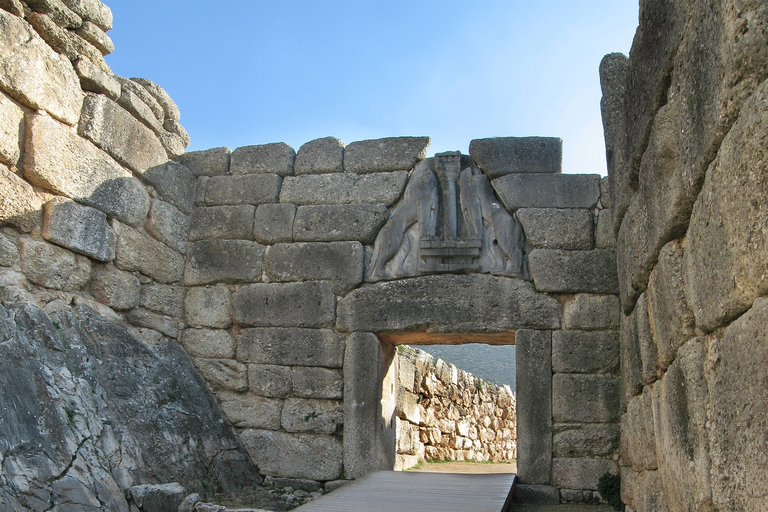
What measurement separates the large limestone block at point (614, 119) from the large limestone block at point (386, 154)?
5.58ft

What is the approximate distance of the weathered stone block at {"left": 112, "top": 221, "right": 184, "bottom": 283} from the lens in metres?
5.81

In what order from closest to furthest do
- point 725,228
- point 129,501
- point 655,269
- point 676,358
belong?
point 725,228 → point 676,358 → point 655,269 → point 129,501

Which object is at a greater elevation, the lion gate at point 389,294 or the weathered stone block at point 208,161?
the weathered stone block at point 208,161

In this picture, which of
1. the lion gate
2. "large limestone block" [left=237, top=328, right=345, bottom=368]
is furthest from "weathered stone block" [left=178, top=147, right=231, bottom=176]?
"large limestone block" [left=237, top=328, right=345, bottom=368]

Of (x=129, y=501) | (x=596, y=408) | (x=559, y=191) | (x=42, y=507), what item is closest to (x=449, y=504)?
(x=596, y=408)

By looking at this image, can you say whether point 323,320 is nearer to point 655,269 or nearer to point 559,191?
point 559,191

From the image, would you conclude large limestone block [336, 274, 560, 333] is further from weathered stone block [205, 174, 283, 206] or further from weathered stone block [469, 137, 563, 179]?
weathered stone block [205, 174, 283, 206]

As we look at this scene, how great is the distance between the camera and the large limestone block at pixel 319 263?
20.2 feet

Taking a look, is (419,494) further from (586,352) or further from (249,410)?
(249,410)

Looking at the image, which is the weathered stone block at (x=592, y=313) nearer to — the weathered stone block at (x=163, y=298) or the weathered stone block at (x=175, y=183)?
the weathered stone block at (x=163, y=298)

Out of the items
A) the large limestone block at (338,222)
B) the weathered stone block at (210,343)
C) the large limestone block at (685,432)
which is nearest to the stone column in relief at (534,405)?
the large limestone block at (338,222)

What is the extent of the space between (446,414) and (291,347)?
11.4ft

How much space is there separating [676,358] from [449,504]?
222cm

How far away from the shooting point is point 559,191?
6031 mm
